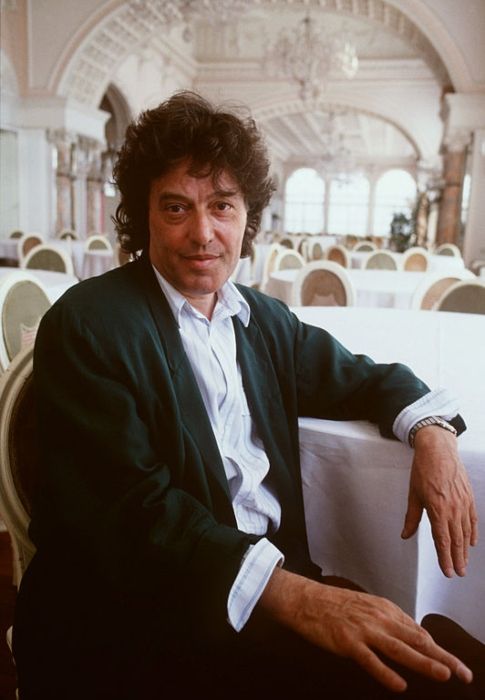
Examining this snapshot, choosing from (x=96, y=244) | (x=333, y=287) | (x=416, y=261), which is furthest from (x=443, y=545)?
(x=96, y=244)

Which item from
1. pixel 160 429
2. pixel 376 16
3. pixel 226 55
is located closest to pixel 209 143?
pixel 160 429

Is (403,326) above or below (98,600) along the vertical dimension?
above

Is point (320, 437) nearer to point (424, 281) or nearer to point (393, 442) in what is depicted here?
point (393, 442)

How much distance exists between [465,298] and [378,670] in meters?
2.42

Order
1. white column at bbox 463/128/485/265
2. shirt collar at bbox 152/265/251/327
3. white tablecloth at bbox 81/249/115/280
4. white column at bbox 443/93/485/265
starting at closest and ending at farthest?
shirt collar at bbox 152/265/251/327
white tablecloth at bbox 81/249/115/280
white column at bbox 443/93/485/265
white column at bbox 463/128/485/265

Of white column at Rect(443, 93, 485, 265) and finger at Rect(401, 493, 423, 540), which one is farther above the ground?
white column at Rect(443, 93, 485, 265)

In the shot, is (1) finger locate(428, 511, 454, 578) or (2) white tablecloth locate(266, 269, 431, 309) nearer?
(1) finger locate(428, 511, 454, 578)

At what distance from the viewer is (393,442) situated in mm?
1259

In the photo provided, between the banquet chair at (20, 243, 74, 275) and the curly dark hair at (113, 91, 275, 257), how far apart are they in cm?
307

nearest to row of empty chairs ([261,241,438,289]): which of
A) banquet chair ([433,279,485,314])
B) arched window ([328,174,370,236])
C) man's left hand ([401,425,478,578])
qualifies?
banquet chair ([433,279,485,314])

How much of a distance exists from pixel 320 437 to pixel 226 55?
14.8 m

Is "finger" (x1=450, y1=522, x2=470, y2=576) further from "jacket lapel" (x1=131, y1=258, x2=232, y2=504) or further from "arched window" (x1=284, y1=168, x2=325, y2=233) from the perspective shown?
"arched window" (x1=284, y1=168, x2=325, y2=233)

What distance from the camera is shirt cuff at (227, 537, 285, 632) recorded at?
0.90 m

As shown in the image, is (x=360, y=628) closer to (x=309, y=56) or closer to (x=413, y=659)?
(x=413, y=659)
